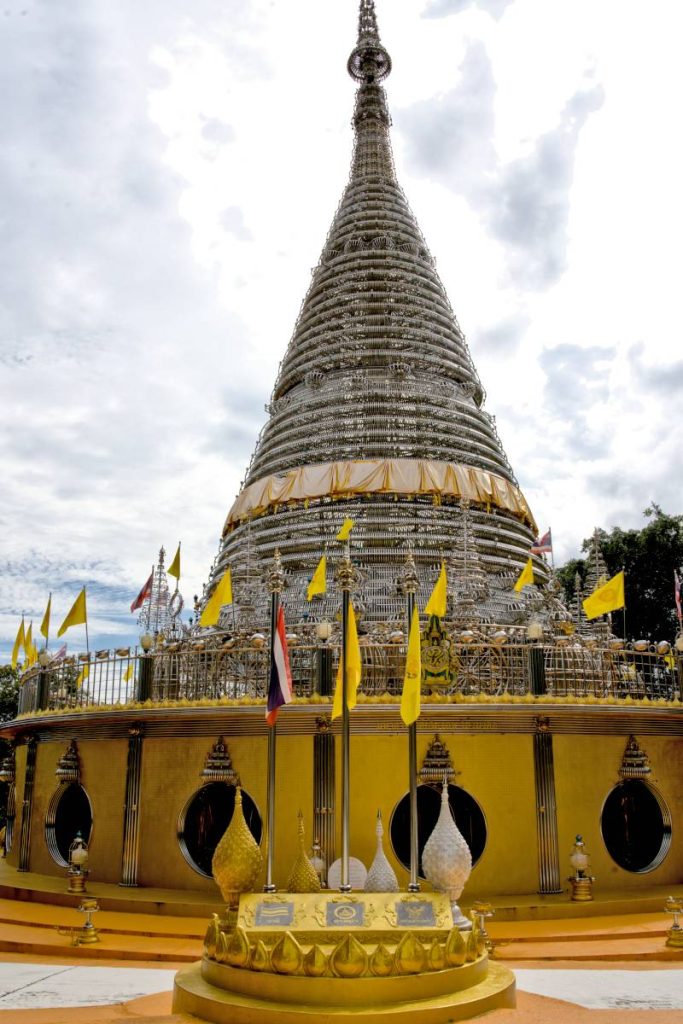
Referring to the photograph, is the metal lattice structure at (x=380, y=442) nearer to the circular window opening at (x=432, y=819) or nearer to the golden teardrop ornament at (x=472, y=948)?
the circular window opening at (x=432, y=819)

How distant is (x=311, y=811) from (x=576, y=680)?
17.7ft

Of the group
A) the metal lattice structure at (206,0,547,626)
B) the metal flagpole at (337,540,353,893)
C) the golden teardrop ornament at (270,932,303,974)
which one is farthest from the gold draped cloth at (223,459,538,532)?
the golden teardrop ornament at (270,932,303,974)

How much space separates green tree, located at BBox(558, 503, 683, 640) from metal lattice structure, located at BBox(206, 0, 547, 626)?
1332 cm

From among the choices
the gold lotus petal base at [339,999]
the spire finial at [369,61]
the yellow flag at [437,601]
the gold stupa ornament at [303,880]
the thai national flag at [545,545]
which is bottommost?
the gold lotus petal base at [339,999]

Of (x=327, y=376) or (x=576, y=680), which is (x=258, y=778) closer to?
(x=576, y=680)

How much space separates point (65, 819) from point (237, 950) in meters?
11.6

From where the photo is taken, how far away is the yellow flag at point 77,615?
19.0m

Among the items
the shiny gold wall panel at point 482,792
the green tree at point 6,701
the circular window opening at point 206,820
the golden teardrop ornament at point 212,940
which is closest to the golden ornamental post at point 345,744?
the golden teardrop ornament at point 212,940

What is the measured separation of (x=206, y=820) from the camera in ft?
53.2

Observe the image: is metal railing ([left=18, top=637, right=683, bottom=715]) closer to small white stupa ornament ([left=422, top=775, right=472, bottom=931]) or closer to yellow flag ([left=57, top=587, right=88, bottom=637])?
yellow flag ([left=57, top=587, right=88, bottom=637])

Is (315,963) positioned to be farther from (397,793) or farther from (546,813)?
(546,813)

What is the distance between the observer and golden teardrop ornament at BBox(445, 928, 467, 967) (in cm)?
798

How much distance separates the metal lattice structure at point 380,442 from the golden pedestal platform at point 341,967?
12.2 meters

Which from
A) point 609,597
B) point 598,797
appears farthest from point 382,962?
point 609,597
